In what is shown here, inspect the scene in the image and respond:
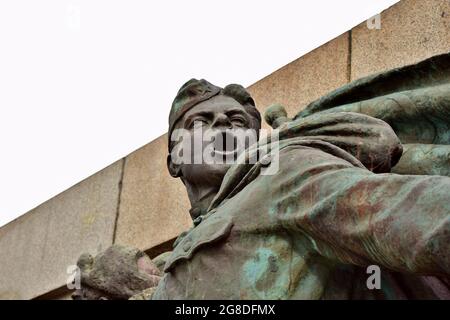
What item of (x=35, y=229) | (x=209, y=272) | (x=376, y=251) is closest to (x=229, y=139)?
(x=209, y=272)

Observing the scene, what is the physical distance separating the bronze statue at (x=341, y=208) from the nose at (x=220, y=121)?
0.99 ft

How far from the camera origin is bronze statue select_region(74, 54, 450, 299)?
6.63ft

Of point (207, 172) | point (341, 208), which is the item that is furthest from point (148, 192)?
point (341, 208)

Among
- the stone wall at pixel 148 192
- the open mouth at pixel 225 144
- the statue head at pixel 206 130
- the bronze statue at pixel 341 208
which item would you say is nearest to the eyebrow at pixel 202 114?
the statue head at pixel 206 130

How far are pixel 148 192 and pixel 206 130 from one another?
2.23 meters

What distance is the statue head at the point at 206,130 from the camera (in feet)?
9.90

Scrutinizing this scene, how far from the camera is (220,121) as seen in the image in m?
3.09

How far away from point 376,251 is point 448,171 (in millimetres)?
507

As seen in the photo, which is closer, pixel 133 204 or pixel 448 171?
pixel 448 171

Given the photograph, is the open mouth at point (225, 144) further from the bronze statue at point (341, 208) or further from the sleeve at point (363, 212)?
the sleeve at point (363, 212)

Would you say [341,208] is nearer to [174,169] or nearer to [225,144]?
[225,144]

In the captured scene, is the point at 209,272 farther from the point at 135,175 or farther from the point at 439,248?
the point at 135,175

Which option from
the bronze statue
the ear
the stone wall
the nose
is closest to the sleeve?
the bronze statue
